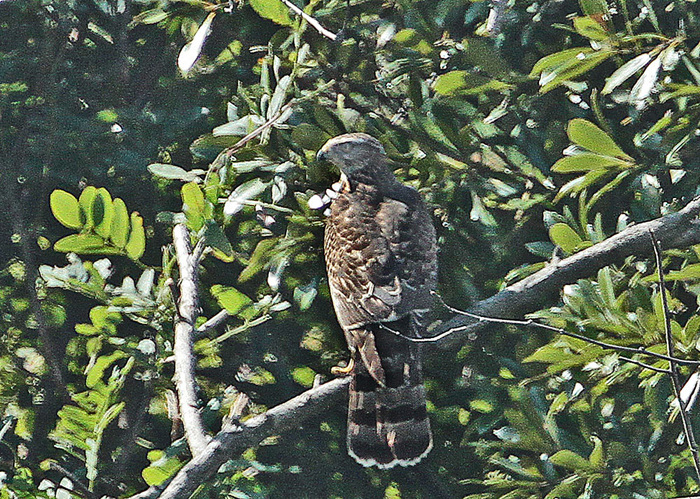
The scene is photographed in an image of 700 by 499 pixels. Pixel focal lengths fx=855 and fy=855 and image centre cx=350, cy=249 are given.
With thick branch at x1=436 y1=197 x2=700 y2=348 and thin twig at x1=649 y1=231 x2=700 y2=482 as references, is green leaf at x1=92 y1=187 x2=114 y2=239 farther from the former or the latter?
thin twig at x1=649 y1=231 x2=700 y2=482

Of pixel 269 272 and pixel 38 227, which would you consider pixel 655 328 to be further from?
pixel 38 227

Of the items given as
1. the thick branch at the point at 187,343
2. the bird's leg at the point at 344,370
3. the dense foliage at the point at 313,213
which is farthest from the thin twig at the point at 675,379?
the thick branch at the point at 187,343

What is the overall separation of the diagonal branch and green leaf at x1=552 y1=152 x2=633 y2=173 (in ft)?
0.42

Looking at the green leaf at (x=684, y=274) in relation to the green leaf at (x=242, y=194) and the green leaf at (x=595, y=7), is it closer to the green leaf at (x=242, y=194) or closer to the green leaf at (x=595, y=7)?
the green leaf at (x=595, y=7)

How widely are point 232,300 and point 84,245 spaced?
282mm

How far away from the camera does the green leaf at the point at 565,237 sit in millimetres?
1458

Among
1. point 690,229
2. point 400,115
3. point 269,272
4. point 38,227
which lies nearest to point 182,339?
point 269,272

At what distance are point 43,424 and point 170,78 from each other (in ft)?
2.42

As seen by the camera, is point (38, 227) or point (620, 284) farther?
point (38, 227)

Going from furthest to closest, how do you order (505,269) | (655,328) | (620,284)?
1. (505,269)
2. (620,284)
3. (655,328)

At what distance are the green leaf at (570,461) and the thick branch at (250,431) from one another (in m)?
0.39

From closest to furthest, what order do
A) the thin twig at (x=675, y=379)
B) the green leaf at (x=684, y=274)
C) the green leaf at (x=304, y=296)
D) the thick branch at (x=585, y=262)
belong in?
1. the thin twig at (x=675, y=379)
2. the green leaf at (x=684, y=274)
3. the thick branch at (x=585, y=262)
4. the green leaf at (x=304, y=296)

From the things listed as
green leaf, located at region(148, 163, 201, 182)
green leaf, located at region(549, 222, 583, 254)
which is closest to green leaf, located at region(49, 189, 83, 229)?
green leaf, located at region(148, 163, 201, 182)

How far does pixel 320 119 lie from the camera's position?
153 centimetres
